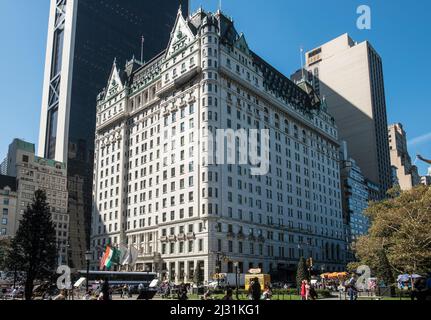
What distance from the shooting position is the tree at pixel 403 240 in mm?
44875

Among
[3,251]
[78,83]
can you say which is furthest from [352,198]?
[3,251]

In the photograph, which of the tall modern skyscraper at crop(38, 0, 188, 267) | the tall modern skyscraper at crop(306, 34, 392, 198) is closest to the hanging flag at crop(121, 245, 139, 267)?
the tall modern skyscraper at crop(38, 0, 188, 267)

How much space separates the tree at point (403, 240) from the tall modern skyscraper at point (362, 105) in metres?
132

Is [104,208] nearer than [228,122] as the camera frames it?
No

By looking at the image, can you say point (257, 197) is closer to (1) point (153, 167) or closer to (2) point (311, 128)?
(1) point (153, 167)

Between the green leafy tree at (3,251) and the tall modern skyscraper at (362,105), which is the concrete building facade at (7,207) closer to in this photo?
the green leafy tree at (3,251)

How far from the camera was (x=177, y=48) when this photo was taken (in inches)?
3757

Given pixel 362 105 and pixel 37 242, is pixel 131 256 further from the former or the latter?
pixel 362 105

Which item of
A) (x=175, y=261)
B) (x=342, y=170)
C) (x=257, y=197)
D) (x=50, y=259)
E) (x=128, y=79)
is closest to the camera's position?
(x=50, y=259)

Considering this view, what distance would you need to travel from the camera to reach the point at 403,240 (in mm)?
46344

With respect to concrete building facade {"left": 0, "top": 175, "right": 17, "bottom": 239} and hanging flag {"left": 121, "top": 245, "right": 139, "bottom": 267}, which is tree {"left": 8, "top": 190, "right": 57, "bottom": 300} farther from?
concrete building facade {"left": 0, "top": 175, "right": 17, "bottom": 239}

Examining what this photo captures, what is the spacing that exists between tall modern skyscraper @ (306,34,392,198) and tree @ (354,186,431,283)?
131519mm

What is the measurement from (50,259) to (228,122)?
137 feet
